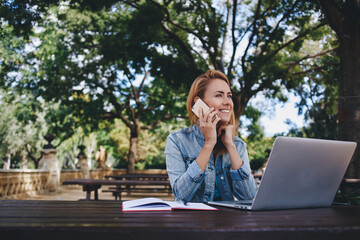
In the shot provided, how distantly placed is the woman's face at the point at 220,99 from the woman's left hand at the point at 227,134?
0.18ft

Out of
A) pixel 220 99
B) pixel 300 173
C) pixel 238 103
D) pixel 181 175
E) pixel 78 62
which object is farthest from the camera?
pixel 78 62

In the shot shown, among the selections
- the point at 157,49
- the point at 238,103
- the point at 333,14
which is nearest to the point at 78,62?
the point at 157,49

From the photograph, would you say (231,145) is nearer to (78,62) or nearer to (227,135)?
(227,135)

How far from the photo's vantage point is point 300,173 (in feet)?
5.28

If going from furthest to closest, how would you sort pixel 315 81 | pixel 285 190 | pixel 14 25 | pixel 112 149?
pixel 112 149
pixel 315 81
pixel 14 25
pixel 285 190

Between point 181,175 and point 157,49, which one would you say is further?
point 157,49

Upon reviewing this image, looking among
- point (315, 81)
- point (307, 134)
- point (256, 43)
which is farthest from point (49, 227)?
point (307, 134)

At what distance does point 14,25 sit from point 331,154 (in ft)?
26.4

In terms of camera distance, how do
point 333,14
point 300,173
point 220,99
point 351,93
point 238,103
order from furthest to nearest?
point 238,103
point 333,14
point 351,93
point 220,99
point 300,173

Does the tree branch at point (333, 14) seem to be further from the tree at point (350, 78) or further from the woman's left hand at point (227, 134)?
the woman's left hand at point (227, 134)

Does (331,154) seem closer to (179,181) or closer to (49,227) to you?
(179,181)

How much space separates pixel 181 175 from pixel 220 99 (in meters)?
0.78

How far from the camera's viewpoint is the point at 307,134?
2492 cm

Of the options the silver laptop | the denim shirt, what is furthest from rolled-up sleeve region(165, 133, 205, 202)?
the silver laptop
